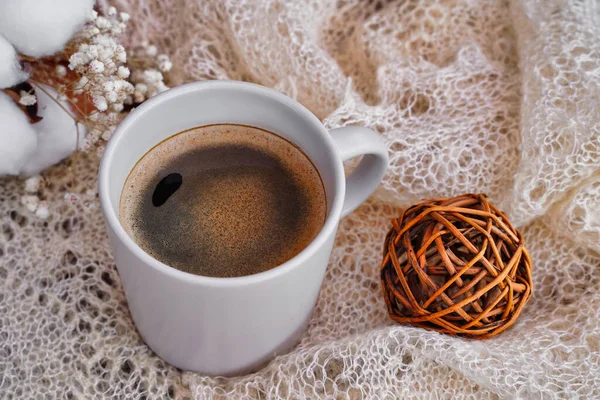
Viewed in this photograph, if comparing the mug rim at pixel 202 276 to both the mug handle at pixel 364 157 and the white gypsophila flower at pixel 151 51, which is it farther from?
the white gypsophila flower at pixel 151 51

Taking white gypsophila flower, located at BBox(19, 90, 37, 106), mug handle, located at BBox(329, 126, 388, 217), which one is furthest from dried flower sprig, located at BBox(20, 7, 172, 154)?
mug handle, located at BBox(329, 126, 388, 217)

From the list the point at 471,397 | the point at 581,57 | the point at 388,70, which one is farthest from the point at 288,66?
the point at 471,397

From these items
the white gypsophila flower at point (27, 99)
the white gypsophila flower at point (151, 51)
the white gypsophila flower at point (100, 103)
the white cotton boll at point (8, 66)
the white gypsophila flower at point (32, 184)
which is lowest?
the white gypsophila flower at point (32, 184)

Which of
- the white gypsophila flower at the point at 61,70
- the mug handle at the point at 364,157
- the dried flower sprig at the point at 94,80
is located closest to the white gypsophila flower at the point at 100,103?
the dried flower sprig at the point at 94,80

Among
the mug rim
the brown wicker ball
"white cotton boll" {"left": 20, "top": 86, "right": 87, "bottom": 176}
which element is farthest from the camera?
"white cotton boll" {"left": 20, "top": 86, "right": 87, "bottom": 176}

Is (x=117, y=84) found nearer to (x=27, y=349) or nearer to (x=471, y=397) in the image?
(x=27, y=349)

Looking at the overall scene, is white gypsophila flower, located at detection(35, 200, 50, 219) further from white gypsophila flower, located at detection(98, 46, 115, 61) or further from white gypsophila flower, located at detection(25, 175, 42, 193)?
white gypsophila flower, located at detection(98, 46, 115, 61)
